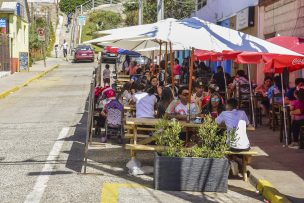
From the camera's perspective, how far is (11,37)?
41.5 m

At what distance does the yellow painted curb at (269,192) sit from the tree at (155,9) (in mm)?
40809

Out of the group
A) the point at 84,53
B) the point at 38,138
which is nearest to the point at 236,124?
the point at 38,138

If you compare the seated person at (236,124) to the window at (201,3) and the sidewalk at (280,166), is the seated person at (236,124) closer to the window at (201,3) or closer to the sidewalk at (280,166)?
the sidewalk at (280,166)

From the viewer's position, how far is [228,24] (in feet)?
102

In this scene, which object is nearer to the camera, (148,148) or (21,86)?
(148,148)

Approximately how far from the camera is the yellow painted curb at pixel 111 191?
8641 millimetres

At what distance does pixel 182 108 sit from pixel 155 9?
43.6 meters

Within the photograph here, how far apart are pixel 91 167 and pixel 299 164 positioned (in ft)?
12.2

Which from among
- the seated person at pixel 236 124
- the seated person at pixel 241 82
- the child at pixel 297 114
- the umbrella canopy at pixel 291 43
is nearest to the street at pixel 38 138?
the seated person at pixel 236 124

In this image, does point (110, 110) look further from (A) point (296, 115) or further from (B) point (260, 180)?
(B) point (260, 180)

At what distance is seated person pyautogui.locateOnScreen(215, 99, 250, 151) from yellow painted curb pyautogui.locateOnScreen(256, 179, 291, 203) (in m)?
0.73

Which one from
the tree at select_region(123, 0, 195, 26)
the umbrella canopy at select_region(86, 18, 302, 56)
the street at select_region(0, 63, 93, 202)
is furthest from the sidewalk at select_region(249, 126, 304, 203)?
the tree at select_region(123, 0, 195, 26)

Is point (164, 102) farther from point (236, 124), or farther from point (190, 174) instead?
point (190, 174)

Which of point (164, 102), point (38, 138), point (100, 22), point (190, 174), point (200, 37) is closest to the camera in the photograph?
point (190, 174)
